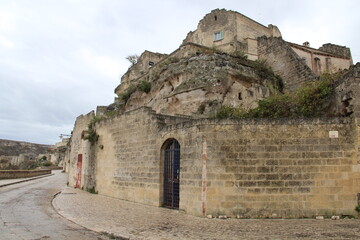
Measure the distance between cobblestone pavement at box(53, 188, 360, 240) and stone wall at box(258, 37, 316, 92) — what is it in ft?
49.5

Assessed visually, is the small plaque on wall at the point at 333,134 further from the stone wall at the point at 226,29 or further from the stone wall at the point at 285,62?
the stone wall at the point at 226,29

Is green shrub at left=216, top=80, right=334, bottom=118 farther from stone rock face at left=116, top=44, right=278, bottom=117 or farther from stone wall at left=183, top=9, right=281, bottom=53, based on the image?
stone wall at left=183, top=9, right=281, bottom=53

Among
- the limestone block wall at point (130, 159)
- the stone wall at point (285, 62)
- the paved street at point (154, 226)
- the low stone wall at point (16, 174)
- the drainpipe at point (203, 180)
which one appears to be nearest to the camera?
the paved street at point (154, 226)

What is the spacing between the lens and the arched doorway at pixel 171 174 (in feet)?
33.1

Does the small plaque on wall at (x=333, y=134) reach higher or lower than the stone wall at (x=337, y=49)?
lower

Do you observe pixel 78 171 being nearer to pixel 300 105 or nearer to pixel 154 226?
pixel 154 226

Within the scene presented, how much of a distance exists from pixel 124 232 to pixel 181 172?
3458 millimetres

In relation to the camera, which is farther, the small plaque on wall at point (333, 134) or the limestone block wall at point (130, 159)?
the limestone block wall at point (130, 159)

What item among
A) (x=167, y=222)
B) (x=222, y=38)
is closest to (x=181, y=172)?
(x=167, y=222)

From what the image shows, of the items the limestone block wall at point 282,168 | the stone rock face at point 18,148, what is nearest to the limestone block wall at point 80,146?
the limestone block wall at point 282,168

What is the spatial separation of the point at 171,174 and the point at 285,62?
1636cm

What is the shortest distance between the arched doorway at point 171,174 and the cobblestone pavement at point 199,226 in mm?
901

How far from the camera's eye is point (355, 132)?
848cm

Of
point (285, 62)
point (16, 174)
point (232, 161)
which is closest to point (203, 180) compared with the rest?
point (232, 161)
